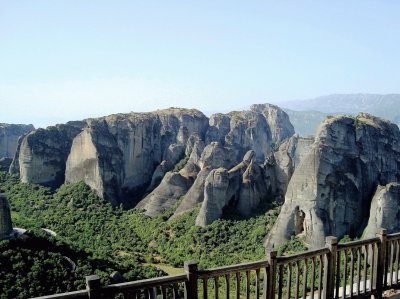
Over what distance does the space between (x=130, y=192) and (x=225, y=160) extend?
455 inches

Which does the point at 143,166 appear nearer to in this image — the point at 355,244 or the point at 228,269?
the point at 355,244

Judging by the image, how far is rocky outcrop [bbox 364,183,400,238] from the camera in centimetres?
2511

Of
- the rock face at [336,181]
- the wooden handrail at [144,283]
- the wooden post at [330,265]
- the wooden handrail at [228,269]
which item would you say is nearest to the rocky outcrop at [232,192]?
the rock face at [336,181]

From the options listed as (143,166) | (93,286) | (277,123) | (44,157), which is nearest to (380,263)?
(93,286)

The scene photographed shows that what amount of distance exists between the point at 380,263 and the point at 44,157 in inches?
1809

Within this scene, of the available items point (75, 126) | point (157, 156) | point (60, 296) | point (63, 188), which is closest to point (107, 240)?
point (63, 188)

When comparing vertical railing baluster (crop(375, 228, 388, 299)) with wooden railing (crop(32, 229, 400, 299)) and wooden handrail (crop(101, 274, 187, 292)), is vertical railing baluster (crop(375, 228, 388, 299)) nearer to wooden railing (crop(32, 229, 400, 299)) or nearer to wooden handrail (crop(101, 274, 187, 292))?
wooden railing (crop(32, 229, 400, 299))

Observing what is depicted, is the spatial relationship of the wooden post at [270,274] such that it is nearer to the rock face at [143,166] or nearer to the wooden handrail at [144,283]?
the wooden handrail at [144,283]

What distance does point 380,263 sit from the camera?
9.05 metres

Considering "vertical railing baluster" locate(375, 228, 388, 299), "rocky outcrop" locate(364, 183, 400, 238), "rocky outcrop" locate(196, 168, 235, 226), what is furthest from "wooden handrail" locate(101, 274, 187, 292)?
"rocky outcrop" locate(196, 168, 235, 226)

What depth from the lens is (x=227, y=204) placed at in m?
36.0

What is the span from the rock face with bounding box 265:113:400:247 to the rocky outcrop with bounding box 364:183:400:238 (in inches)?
67.2

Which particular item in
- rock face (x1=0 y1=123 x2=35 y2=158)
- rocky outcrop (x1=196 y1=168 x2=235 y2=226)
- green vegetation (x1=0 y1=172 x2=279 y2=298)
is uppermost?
rock face (x1=0 y1=123 x2=35 y2=158)

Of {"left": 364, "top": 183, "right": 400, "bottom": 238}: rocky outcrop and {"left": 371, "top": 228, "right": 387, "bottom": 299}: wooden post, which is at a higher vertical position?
{"left": 371, "top": 228, "right": 387, "bottom": 299}: wooden post
